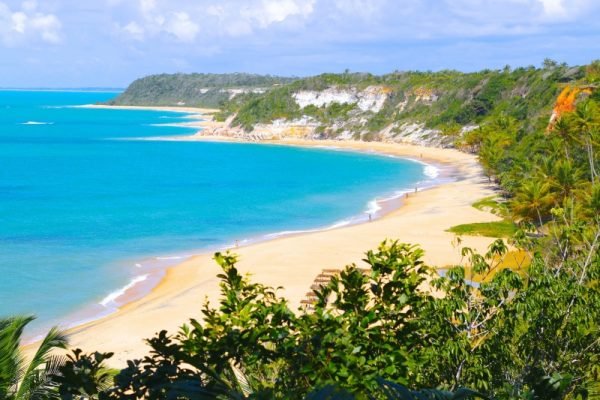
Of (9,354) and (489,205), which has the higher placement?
(9,354)

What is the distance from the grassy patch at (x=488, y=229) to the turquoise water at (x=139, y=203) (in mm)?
11211

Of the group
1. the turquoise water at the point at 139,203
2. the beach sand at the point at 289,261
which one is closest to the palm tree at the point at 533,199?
the beach sand at the point at 289,261

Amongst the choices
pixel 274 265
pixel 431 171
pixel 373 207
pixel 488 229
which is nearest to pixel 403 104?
pixel 431 171

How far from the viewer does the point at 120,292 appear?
115 feet

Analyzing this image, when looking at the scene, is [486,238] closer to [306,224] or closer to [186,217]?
[306,224]

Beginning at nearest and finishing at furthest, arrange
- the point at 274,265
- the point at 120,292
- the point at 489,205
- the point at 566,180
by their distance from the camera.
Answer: the point at 120,292 < the point at 274,265 < the point at 566,180 < the point at 489,205

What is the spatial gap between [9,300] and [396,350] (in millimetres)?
29456

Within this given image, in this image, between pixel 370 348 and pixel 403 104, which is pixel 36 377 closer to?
pixel 370 348

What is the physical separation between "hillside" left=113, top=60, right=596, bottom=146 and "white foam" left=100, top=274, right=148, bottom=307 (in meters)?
69.1

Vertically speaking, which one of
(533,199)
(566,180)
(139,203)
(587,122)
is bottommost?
(139,203)

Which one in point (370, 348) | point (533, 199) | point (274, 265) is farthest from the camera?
point (533, 199)

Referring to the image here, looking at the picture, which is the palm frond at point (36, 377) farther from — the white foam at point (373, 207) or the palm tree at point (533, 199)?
the white foam at point (373, 207)

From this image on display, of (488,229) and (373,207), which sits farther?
(373,207)

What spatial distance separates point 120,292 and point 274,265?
8485 mm
